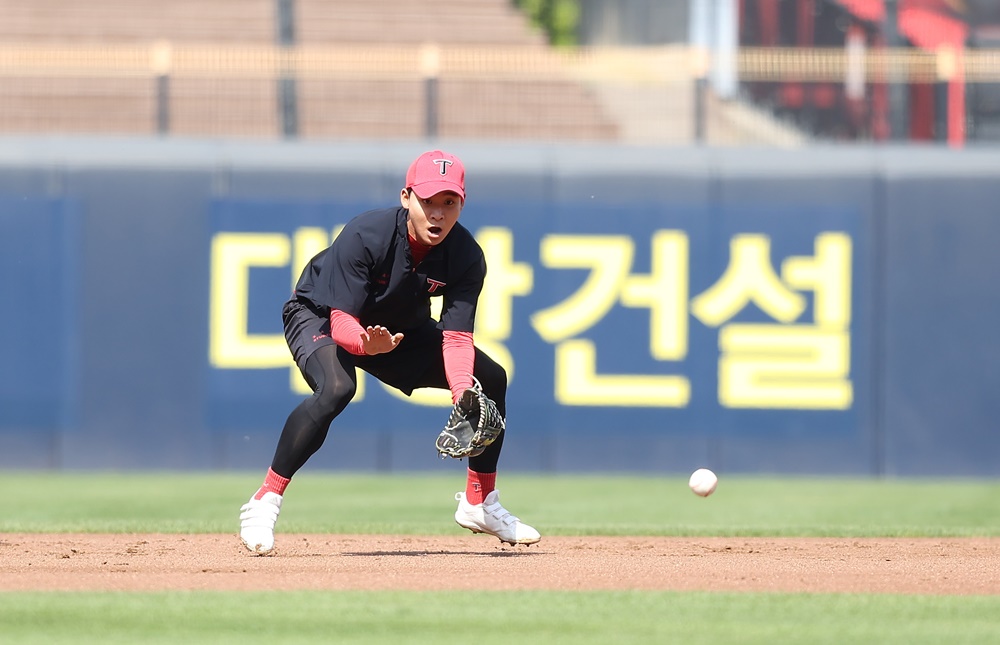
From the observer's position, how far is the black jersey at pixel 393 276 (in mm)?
5918

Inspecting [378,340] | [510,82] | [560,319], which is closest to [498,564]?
[378,340]

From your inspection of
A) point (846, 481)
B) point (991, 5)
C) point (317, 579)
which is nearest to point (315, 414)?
point (317, 579)

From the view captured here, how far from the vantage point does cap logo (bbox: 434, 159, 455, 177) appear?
5.79 meters

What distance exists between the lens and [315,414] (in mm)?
5926

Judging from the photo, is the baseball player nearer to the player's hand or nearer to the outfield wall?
the player's hand

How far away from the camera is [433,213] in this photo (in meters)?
5.82

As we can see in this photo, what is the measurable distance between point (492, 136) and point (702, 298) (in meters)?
2.84

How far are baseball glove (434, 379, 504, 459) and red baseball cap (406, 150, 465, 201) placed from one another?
2.56 ft

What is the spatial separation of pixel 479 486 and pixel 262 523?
3.48ft

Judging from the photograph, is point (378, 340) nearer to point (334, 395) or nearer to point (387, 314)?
point (334, 395)

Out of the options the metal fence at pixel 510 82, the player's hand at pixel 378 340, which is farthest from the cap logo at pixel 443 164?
the metal fence at pixel 510 82

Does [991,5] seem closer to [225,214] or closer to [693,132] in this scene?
[693,132]

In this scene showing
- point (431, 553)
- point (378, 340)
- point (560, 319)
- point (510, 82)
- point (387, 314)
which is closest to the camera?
point (378, 340)

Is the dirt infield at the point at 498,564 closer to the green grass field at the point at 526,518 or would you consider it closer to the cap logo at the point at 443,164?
the green grass field at the point at 526,518
